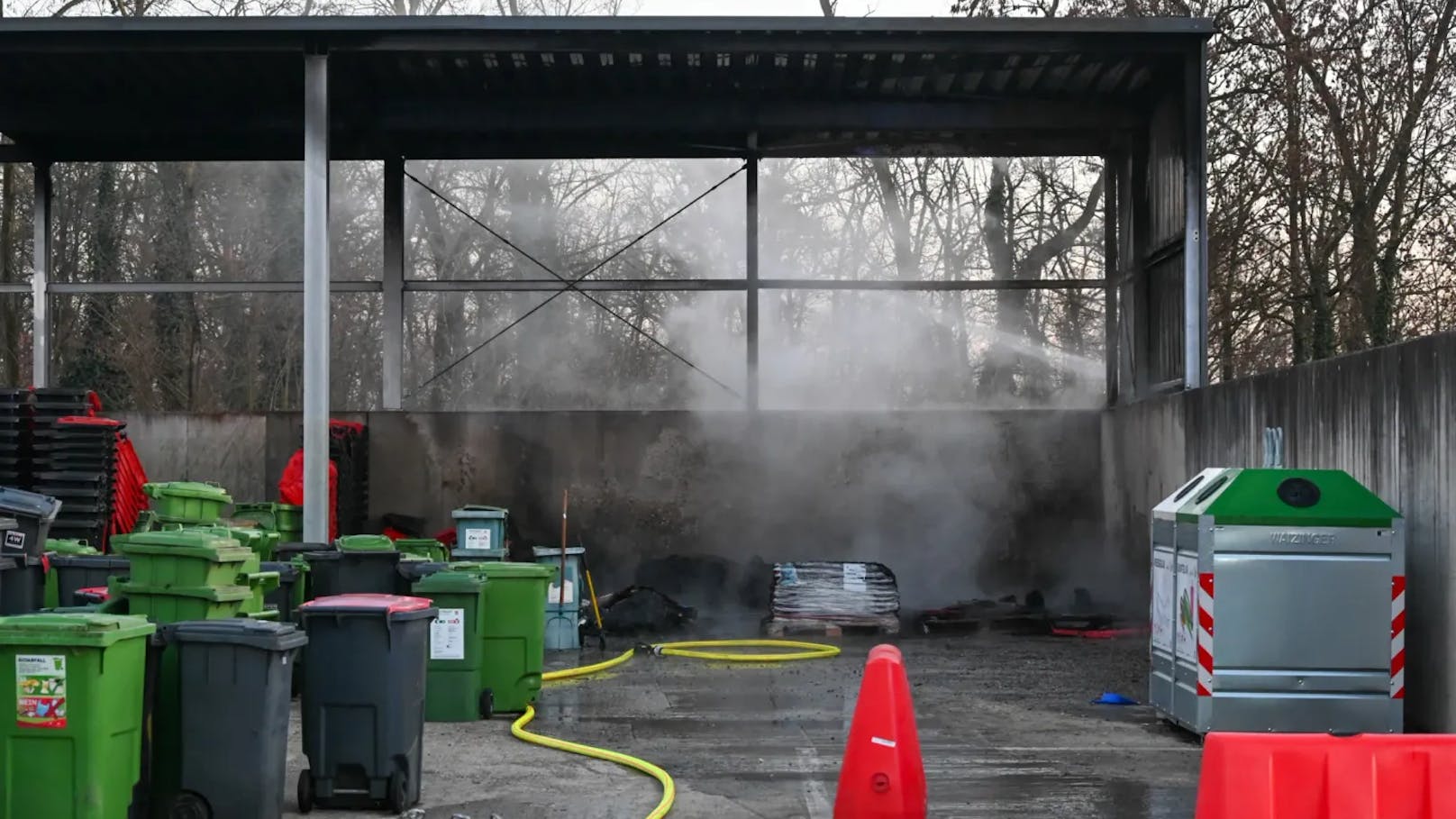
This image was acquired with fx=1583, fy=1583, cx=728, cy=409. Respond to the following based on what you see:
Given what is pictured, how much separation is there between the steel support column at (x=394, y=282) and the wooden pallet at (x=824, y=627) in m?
5.62

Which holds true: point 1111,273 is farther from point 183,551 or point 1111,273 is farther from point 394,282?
point 183,551

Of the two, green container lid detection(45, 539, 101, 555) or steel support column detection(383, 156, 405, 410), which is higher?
steel support column detection(383, 156, 405, 410)

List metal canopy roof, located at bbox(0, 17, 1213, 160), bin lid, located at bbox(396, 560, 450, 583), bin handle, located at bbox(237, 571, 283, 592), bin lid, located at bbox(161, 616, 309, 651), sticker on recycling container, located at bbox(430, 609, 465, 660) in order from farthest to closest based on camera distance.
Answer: metal canopy roof, located at bbox(0, 17, 1213, 160)
bin lid, located at bbox(396, 560, 450, 583)
sticker on recycling container, located at bbox(430, 609, 465, 660)
bin handle, located at bbox(237, 571, 283, 592)
bin lid, located at bbox(161, 616, 309, 651)

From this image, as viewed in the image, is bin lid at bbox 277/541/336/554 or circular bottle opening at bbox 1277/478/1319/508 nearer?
circular bottle opening at bbox 1277/478/1319/508

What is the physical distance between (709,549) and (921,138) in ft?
18.7

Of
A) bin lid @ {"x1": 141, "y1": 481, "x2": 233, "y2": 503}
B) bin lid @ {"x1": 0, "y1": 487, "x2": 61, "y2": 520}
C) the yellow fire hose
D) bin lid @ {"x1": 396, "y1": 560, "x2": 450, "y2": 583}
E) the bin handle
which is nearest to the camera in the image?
the bin handle

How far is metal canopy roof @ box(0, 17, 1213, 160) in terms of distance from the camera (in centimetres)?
1602

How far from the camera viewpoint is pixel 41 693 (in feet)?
20.9

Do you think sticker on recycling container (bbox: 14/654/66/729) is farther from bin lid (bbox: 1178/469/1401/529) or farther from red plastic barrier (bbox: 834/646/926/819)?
bin lid (bbox: 1178/469/1401/529)

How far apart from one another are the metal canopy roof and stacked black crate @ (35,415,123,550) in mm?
4020

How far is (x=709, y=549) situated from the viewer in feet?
62.1

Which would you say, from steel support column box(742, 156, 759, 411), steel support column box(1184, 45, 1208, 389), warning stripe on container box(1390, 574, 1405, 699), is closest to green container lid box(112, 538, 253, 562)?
warning stripe on container box(1390, 574, 1405, 699)

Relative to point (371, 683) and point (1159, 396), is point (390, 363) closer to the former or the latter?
point (1159, 396)

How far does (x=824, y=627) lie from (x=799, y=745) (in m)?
6.84
